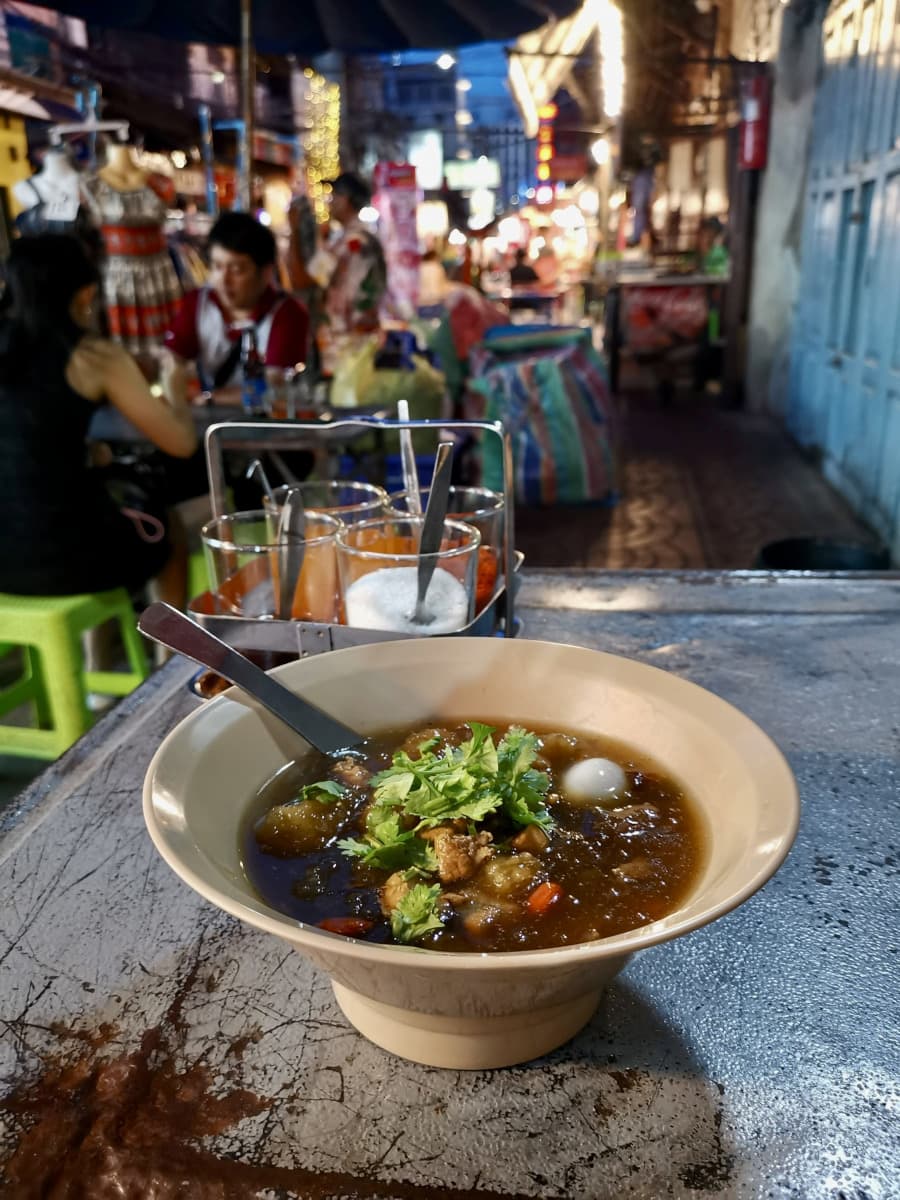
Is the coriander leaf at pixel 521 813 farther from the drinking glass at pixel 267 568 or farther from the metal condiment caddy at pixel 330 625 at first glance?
the drinking glass at pixel 267 568

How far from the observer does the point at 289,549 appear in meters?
1.42

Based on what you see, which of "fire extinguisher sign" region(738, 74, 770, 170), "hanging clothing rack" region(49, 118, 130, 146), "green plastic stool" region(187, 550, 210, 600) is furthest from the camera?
"fire extinguisher sign" region(738, 74, 770, 170)

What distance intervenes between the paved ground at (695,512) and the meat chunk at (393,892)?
2.86 metres

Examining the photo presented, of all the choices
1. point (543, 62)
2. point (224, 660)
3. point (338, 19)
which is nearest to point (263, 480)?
point (224, 660)

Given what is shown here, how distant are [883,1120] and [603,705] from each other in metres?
0.49

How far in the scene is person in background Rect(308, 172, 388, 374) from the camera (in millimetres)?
6473

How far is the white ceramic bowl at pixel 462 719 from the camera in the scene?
65cm

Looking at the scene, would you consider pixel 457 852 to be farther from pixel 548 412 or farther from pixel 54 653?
pixel 548 412

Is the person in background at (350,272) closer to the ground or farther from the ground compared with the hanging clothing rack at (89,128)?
closer to the ground

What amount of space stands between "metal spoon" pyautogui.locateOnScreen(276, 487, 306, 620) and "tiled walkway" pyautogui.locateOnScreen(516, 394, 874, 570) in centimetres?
281

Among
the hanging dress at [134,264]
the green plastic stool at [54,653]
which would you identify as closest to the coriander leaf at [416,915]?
the green plastic stool at [54,653]

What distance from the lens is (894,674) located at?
1.60 meters

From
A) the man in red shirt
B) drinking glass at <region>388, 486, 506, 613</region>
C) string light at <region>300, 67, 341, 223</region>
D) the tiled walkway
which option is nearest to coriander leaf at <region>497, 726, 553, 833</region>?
drinking glass at <region>388, 486, 506, 613</region>

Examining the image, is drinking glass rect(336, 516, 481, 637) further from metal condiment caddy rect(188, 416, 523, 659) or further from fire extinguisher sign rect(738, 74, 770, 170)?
fire extinguisher sign rect(738, 74, 770, 170)
